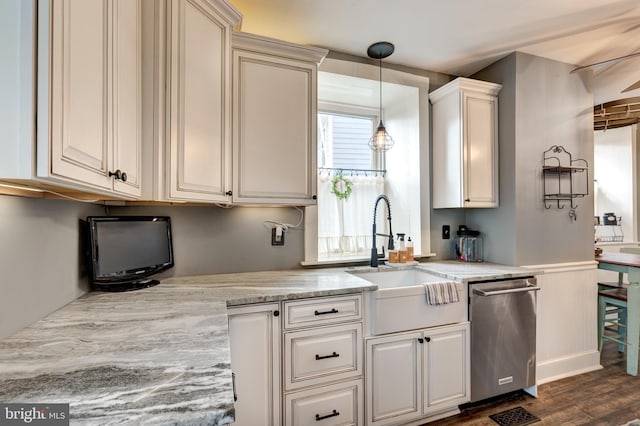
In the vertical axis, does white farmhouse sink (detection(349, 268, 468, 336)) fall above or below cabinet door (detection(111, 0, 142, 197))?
below

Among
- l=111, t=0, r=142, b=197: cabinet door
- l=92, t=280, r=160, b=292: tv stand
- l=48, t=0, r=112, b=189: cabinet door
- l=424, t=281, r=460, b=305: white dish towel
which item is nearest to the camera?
l=48, t=0, r=112, b=189: cabinet door

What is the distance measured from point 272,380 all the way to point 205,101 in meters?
1.43

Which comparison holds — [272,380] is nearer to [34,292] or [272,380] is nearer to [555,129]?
[34,292]

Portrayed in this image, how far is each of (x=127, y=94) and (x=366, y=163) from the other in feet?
6.40

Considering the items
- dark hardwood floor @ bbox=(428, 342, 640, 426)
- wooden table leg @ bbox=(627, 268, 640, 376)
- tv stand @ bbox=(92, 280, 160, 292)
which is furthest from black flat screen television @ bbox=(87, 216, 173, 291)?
wooden table leg @ bbox=(627, 268, 640, 376)

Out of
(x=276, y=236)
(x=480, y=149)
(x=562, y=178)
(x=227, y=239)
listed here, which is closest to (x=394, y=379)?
(x=276, y=236)

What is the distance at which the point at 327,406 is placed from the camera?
1.56 metres

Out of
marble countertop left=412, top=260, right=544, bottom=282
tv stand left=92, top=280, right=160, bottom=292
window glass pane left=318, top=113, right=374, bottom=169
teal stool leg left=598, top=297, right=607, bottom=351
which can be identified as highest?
window glass pane left=318, top=113, right=374, bottom=169

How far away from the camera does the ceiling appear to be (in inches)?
70.6

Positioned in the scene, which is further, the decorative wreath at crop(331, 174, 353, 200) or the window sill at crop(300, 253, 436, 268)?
the decorative wreath at crop(331, 174, 353, 200)

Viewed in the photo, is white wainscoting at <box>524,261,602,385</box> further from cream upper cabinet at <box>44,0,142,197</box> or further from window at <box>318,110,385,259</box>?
cream upper cabinet at <box>44,0,142,197</box>

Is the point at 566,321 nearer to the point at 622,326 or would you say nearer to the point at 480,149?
the point at 622,326

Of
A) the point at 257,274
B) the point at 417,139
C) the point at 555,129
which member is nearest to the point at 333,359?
the point at 257,274

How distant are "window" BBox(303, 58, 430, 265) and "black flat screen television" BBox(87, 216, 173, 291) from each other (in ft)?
3.77
